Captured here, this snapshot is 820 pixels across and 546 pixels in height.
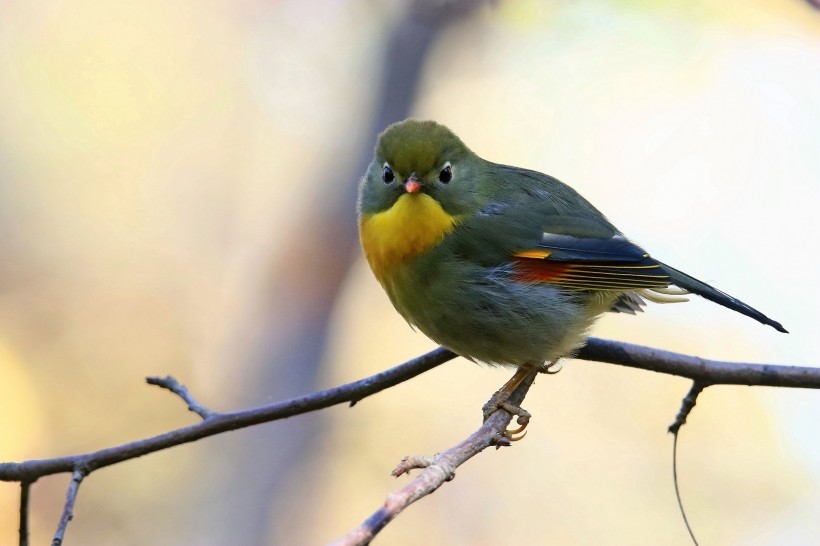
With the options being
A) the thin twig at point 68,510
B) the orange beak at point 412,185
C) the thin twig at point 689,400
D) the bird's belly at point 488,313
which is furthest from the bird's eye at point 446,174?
the thin twig at point 68,510

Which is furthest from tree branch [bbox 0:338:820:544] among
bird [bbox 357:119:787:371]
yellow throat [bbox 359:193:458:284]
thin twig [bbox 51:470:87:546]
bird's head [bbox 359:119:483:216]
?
bird's head [bbox 359:119:483:216]

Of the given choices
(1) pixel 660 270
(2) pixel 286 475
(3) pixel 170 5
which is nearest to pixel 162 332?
(2) pixel 286 475

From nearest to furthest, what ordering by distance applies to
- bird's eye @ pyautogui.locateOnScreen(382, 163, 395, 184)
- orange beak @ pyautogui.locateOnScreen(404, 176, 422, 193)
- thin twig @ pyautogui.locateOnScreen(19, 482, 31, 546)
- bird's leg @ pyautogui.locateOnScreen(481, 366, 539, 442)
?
thin twig @ pyautogui.locateOnScreen(19, 482, 31, 546)
bird's leg @ pyautogui.locateOnScreen(481, 366, 539, 442)
orange beak @ pyautogui.locateOnScreen(404, 176, 422, 193)
bird's eye @ pyautogui.locateOnScreen(382, 163, 395, 184)

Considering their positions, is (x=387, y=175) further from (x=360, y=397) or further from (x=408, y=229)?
(x=360, y=397)

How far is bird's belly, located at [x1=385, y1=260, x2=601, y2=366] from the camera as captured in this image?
2727 millimetres

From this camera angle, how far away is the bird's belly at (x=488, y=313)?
2.73 m

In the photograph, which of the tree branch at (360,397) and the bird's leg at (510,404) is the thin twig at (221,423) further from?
the bird's leg at (510,404)

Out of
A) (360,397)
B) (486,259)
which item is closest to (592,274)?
(486,259)

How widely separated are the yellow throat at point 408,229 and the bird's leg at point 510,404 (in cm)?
49

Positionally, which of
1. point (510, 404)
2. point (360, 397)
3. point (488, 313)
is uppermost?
point (488, 313)

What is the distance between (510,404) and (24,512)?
1310 millimetres

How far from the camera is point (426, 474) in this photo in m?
1.73

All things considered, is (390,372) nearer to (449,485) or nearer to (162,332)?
(449,485)

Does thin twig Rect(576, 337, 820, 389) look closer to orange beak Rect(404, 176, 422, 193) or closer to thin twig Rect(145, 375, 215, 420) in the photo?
orange beak Rect(404, 176, 422, 193)
